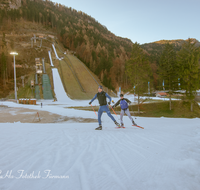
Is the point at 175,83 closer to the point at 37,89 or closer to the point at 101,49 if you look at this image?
the point at 37,89

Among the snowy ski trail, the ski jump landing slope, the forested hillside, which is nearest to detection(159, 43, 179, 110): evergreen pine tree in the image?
the forested hillside

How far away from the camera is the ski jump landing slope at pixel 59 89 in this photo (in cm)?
3394

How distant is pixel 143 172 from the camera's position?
8.41 ft

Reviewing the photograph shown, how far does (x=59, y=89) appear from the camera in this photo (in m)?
37.8

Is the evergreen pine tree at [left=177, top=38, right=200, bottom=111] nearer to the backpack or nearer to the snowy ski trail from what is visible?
the backpack

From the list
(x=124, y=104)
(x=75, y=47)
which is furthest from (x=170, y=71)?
(x=75, y=47)

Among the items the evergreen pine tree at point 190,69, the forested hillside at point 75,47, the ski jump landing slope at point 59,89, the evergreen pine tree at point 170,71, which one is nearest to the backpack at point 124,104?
the forested hillside at point 75,47

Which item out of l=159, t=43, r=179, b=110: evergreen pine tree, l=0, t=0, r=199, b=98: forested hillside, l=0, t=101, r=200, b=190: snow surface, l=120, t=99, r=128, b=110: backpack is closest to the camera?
l=0, t=101, r=200, b=190: snow surface

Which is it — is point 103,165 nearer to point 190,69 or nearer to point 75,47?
point 190,69

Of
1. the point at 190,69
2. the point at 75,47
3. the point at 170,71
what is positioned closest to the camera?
the point at 190,69

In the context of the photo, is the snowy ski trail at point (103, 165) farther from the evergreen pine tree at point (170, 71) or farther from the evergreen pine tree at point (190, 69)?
the evergreen pine tree at point (170, 71)

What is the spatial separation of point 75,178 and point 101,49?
68.4 metres

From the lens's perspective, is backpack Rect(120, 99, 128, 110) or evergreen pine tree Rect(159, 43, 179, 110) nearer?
backpack Rect(120, 99, 128, 110)

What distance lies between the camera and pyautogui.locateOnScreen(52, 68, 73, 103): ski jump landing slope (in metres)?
33.9
